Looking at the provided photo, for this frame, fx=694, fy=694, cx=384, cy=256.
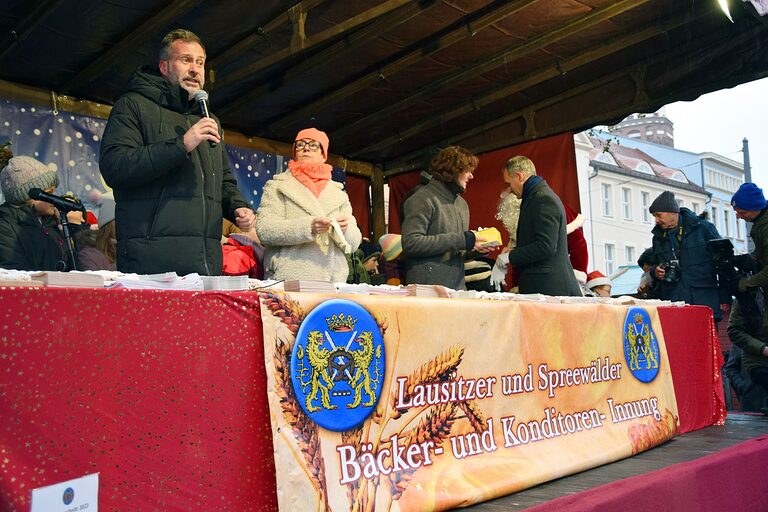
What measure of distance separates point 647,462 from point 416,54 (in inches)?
141

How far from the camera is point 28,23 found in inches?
164

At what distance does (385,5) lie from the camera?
436 cm

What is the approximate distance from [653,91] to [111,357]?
4967 mm

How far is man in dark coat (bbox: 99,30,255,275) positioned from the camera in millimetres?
2080

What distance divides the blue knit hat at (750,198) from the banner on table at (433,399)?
227cm

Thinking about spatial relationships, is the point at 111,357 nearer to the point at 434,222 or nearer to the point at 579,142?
the point at 434,222

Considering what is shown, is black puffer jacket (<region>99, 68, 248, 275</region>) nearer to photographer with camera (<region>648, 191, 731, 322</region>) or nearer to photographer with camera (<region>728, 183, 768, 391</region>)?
photographer with camera (<region>728, 183, 768, 391</region>)

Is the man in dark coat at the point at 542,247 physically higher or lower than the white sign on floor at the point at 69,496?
higher

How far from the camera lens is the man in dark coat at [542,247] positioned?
3408mm

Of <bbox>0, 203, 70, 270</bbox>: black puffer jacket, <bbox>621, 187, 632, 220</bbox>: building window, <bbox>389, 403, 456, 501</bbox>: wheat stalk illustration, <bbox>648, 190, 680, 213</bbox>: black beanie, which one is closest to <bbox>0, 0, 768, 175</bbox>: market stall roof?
<bbox>648, 190, 680, 213</bbox>: black beanie

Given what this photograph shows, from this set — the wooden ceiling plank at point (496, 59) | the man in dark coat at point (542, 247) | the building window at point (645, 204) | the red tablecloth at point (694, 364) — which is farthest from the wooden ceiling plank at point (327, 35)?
the building window at point (645, 204)

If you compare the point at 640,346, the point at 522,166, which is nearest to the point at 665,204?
the point at 522,166

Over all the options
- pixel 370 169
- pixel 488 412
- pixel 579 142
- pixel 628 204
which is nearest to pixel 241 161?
pixel 370 169

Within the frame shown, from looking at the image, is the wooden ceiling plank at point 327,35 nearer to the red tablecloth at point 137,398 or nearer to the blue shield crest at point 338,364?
the blue shield crest at point 338,364
